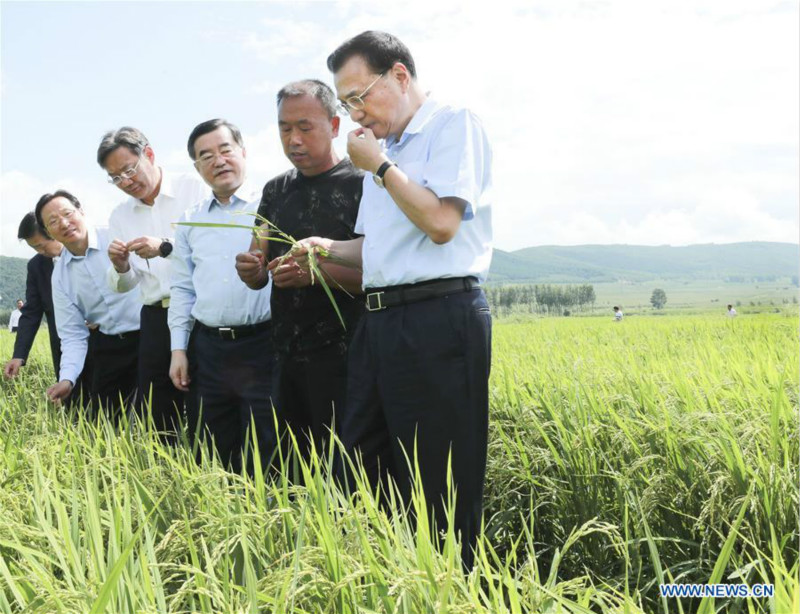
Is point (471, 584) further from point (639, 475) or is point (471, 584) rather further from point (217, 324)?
point (217, 324)

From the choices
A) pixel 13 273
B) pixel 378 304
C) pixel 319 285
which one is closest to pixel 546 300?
pixel 13 273

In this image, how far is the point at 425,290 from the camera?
2336mm

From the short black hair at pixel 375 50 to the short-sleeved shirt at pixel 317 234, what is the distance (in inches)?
29.3

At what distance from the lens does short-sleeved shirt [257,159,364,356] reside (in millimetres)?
3127

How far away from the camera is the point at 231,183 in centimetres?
Result: 360

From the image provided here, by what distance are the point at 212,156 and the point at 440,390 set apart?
1.81 meters

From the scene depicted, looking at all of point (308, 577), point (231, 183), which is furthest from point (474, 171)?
point (231, 183)

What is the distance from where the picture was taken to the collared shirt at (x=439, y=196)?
2.31 metres

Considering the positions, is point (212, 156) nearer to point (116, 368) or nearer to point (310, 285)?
point (310, 285)

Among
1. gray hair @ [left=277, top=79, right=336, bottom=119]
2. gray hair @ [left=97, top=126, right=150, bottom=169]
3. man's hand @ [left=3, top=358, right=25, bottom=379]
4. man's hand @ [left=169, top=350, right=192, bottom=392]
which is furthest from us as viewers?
man's hand @ [left=3, top=358, right=25, bottom=379]

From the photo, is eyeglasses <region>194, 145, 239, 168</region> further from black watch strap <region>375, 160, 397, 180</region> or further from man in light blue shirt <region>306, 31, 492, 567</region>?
black watch strap <region>375, 160, 397, 180</region>

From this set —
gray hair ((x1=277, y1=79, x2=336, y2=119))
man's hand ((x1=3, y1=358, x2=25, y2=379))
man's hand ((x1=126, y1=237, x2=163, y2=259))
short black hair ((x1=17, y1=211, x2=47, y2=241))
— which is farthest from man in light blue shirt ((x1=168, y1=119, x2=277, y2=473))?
short black hair ((x1=17, y1=211, x2=47, y2=241))

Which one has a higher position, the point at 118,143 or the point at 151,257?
the point at 118,143

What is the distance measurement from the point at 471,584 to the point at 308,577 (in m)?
0.35
